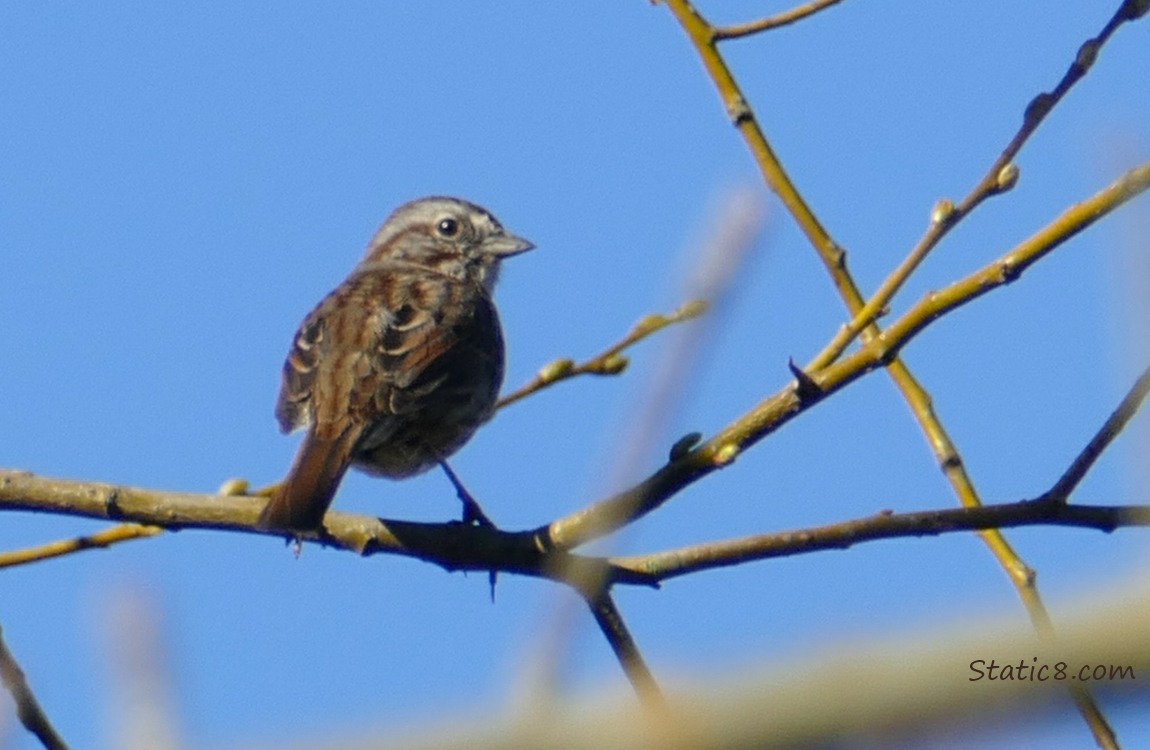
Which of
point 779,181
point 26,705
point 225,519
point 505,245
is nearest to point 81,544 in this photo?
point 225,519

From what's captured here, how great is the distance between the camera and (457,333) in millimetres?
6215

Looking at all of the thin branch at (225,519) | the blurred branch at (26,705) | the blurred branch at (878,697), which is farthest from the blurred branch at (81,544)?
the blurred branch at (878,697)

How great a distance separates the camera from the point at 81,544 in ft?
13.2

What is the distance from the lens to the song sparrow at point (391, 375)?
5.52 m

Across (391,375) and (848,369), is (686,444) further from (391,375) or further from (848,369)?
(391,375)

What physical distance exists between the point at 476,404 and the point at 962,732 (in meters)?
5.01

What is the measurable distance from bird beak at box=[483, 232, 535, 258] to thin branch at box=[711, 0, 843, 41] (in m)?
3.96

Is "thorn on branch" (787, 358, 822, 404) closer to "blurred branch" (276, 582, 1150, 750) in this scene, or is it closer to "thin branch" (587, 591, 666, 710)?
"thin branch" (587, 591, 666, 710)

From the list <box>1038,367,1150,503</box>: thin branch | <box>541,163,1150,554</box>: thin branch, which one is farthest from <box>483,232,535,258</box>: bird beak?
<box>1038,367,1150,503</box>: thin branch

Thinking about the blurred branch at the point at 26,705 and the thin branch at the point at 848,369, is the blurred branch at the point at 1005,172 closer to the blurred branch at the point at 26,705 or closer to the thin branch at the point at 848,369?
the thin branch at the point at 848,369

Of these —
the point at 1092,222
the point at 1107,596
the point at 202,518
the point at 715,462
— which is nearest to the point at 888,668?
the point at 1107,596

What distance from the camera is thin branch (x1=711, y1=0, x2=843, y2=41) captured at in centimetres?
389

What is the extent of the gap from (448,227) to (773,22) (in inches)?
175

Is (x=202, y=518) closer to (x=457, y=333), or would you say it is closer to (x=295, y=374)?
(x=295, y=374)
